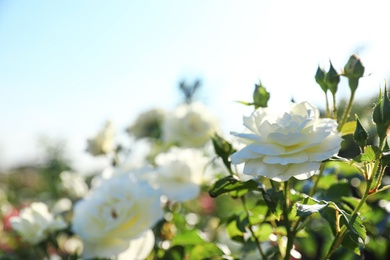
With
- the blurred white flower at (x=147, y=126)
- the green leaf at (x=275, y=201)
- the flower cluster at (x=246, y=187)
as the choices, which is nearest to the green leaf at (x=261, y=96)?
the flower cluster at (x=246, y=187)

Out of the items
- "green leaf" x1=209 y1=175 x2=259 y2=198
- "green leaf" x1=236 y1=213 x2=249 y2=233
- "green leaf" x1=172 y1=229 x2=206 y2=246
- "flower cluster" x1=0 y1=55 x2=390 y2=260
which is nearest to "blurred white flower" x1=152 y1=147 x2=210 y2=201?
"flower cluster" x1=0 y1=55 x2=390 y2=260

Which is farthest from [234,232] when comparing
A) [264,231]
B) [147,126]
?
[147,126]

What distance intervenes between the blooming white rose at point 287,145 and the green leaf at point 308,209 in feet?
0.10

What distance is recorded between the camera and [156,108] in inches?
57.1

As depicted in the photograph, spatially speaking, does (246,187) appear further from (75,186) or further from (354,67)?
(75,186)

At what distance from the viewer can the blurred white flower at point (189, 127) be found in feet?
4.22

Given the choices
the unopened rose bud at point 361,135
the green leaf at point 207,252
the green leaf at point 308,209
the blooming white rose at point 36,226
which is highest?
the unopened rose bud at point 361,135

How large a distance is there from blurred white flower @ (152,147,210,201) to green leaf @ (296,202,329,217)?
46 centimetres

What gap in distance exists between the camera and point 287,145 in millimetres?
515

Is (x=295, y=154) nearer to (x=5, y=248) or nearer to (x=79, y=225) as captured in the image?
(x=79, y=225)

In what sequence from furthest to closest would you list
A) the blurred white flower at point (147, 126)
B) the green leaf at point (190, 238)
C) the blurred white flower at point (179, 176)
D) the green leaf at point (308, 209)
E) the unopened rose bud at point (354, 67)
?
1. the blurred white flower at point (147, 126)
2. the blurred white flower at point (179, 176)
3. the green leaf at point (190, 238)
4. the unopened rose bud at point (354, 67)
5. the green leaf at point (308, 209)

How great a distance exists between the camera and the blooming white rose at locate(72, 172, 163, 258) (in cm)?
80

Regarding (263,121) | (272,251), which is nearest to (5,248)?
(272,251)

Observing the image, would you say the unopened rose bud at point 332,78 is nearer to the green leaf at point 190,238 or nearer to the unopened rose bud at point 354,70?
the unopened rose bud at point 354,70
